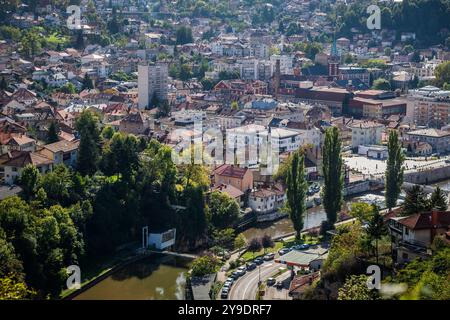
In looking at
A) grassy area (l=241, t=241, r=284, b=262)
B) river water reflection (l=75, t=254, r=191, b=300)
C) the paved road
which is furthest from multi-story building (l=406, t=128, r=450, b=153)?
river water reflection (l=75, t=254, r=191, b=300)

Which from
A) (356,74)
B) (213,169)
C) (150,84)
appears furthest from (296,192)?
(356,74)

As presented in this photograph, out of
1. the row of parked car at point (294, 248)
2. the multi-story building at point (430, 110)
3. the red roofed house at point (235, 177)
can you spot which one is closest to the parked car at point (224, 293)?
the row of parked car at point (294, 248)

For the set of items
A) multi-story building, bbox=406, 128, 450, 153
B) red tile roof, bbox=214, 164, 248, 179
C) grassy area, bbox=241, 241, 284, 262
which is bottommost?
grassy area, bbox=241, 241, 284, 262

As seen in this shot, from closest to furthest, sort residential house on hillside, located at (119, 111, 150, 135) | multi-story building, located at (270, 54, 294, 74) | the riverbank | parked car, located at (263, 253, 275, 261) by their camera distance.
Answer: the riverbank, parked car, located at (263, 253, 275, 261), residential house on hillside, located at (119, 111, 150, 135), multi-story building, located at (270, 54, 294, 74)

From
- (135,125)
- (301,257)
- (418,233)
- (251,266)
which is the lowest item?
(251,266)

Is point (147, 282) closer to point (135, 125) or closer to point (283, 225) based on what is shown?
point (283, 225)

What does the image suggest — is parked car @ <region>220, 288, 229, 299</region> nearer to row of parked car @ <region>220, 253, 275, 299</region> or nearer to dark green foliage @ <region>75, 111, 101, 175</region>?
row of parked car @ <region>220, 253, 275, 299</region>
